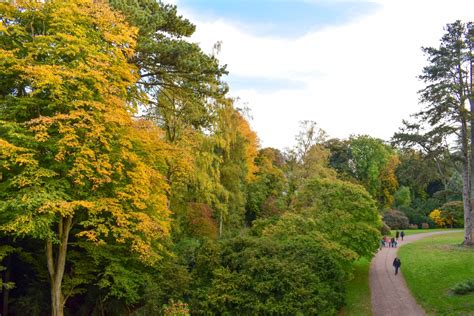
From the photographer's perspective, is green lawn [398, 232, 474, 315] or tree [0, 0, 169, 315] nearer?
tree [0, 0, 169, 315]

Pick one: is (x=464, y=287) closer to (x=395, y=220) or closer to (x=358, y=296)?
(x=358, y=296)

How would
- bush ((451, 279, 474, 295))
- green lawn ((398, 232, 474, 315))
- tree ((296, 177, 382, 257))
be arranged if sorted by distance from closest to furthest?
green lawn ((398, 232, 474, 315))
bush ((451, 279, 474, 295))
tree ((296, 177, 382, 257))

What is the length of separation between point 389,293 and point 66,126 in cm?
1795

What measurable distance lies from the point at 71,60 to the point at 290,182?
2843cm

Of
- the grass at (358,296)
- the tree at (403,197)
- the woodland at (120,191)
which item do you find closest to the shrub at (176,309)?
the woodland at (120,191)

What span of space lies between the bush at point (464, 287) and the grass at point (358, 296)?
398 centimetres

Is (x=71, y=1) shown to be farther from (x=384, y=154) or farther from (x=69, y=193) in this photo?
(x=384, y=154)

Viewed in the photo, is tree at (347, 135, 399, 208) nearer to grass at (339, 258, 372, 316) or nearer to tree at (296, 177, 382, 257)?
grass at (339, 258, 372, 316)

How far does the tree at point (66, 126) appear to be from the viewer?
491 inches

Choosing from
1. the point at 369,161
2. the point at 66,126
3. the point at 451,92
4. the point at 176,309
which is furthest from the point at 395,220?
the point at 66,126

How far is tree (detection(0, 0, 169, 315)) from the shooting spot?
12.5 m

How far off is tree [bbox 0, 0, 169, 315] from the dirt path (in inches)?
446

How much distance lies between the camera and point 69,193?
1383 centimetres

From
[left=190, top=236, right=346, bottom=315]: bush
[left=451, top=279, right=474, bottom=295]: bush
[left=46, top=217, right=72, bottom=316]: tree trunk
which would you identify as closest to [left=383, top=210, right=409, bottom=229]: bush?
[left=451, top=279, right=474, bottom=295]: bush
